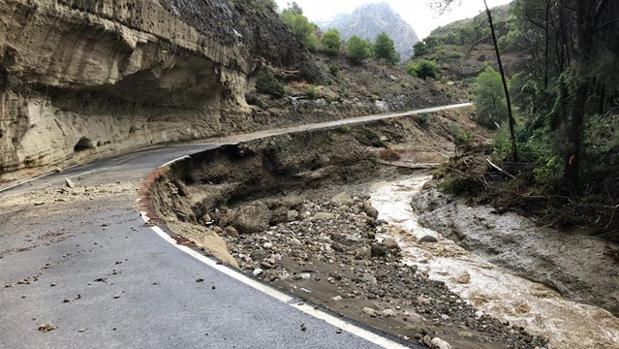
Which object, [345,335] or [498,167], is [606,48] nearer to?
[498,167]

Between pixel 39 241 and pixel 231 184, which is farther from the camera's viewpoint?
pixel 231 184

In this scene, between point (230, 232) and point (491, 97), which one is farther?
point (491, 97)

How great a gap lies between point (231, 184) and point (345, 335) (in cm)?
1570

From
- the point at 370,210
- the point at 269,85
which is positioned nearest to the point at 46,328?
the point at 370,210

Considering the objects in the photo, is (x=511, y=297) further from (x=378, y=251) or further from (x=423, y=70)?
(x=423, y=70)

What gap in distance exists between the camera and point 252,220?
1394 centimetres

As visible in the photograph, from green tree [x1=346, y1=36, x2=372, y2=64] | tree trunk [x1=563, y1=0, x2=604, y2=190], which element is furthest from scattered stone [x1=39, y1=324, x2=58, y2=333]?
green tree [x1=346, y1=36, x2=372, y2=64]

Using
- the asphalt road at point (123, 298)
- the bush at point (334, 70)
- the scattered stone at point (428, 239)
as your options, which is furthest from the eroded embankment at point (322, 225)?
the bush at point (334, 70)

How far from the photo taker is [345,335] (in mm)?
4211

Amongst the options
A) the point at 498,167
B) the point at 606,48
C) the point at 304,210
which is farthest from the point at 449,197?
the point at 606,48

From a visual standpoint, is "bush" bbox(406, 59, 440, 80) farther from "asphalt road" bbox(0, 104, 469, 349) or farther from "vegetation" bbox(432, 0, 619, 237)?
"asphalt road" bbox(0, 104, 469, 349)

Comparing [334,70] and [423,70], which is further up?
[334,70]

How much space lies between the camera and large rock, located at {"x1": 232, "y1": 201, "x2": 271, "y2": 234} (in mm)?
13398

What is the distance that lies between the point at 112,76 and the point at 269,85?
716 inches
